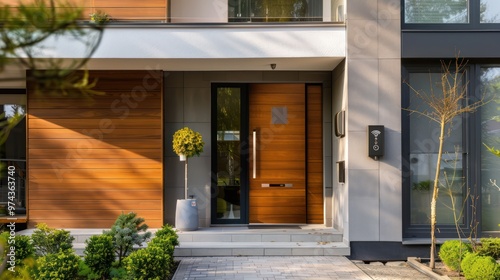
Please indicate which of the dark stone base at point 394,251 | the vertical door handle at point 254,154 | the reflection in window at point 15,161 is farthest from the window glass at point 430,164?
the reflection in window at point 15,161

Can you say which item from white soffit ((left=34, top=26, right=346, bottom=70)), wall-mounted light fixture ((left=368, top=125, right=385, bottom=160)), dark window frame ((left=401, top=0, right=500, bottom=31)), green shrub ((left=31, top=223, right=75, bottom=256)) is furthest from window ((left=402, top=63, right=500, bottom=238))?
green shrub ((left=31, top=223, right=75, bottom=256))

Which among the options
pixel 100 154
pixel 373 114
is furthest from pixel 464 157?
pixel 100 154

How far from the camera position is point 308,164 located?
10.1 metres

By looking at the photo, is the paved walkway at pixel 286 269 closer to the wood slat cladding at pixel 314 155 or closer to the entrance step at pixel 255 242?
the entrance step at pixel 255 242

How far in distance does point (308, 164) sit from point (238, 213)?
5.15ft

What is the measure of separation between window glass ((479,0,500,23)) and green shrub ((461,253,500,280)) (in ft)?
12.4

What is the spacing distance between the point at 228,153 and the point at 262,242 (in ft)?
6.45

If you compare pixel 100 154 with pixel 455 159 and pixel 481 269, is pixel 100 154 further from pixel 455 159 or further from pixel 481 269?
pixel 481 269

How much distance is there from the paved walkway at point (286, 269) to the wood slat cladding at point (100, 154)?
6.24ft

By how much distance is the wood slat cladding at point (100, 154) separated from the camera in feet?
30.4

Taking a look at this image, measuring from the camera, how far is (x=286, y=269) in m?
7.24

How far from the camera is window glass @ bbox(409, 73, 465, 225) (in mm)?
8297

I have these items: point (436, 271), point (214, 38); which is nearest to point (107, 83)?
point (214, 38)

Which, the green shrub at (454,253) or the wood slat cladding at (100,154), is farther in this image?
the wood slat cladding at (100,154)
